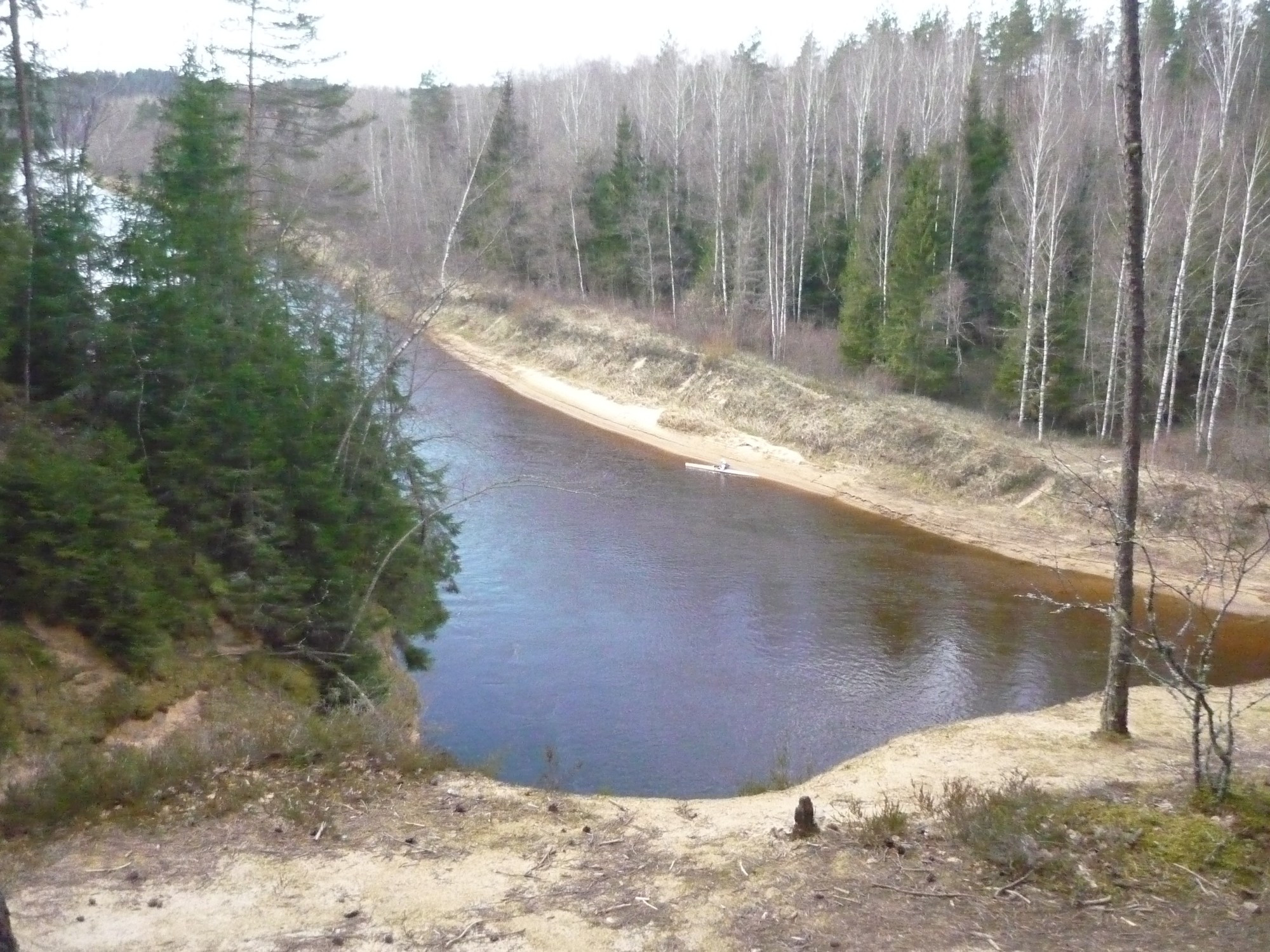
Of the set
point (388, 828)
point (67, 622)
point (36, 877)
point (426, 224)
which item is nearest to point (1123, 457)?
point (388, 828)

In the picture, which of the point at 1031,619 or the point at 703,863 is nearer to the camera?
the point at 703,863

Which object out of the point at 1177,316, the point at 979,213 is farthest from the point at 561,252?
the point at 1177,316

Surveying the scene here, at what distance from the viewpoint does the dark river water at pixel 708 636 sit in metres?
15.8

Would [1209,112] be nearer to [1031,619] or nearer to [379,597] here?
[1031,619]

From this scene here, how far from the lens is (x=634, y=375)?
131 ft

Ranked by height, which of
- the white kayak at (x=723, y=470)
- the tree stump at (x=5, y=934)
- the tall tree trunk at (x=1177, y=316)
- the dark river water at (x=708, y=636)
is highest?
the tall tree trunk at (x=1177, y=316)

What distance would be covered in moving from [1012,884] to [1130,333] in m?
5.95

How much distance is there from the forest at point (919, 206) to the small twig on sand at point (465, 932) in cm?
969

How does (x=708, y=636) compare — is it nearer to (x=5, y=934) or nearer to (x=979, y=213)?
(x=5, y=934)

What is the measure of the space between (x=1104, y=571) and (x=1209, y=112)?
40.7 feet

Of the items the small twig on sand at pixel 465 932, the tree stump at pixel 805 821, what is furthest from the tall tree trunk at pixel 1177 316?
the small twig on sand at pixel 465 932

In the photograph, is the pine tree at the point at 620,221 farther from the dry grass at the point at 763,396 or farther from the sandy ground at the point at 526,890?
the sandy ground at the point at 526,890

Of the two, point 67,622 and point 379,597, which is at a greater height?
point 67,622

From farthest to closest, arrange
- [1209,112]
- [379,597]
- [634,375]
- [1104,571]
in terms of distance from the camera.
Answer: [634,375]
[1209,112]
[1104,571]
[379,597]
